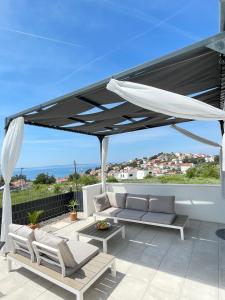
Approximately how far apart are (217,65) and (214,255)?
3.22m

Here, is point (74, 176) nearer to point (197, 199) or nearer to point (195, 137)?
point (197, 199)

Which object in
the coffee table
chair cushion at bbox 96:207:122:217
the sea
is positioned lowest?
the coffee table

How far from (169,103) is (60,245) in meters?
2.22

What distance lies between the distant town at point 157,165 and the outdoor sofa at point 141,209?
152 centimetres

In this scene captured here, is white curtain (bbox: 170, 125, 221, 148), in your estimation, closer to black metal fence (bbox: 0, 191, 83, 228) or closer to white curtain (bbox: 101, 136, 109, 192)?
white curtain (bbox: 101, 136, 109, 192)

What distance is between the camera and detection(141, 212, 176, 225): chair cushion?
4609 millimetres

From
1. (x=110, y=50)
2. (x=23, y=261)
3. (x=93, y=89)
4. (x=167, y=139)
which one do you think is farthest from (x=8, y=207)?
(x=167, y=139)

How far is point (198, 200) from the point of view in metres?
5.52

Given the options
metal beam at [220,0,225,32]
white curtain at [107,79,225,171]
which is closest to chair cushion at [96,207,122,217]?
white curtain at [107,79,225,171]

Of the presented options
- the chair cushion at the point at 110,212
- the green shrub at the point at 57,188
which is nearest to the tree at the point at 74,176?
the green shrub at the point at 57,188

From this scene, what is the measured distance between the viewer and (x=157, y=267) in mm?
3264

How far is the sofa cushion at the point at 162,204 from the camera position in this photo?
5090 millimetres

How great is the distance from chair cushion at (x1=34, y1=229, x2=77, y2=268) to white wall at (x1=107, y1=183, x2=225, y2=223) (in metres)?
3.96

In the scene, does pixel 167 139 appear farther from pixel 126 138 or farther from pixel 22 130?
pixel 22 130
